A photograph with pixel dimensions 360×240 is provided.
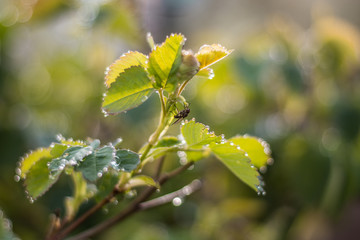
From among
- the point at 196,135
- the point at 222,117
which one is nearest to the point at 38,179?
the point at 196,135

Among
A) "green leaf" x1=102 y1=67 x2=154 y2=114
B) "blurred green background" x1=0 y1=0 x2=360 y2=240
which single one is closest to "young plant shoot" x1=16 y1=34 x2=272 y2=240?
"green leaf" x1=102 y1=67 x2=154 y2=114

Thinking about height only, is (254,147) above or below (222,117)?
above

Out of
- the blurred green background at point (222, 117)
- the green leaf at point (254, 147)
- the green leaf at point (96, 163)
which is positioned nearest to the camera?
the green leaf at point (96, 163)

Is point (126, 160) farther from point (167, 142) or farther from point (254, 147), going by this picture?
point (254, 147)

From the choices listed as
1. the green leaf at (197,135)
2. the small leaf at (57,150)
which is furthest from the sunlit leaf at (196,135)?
the small leaf at (57,150)

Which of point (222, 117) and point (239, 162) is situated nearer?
point (239, 162)

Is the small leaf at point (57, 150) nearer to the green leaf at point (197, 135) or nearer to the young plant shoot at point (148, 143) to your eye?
the young plant shoot at point (148, 143)

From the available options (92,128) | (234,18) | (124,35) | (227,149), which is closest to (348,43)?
(124,35)
